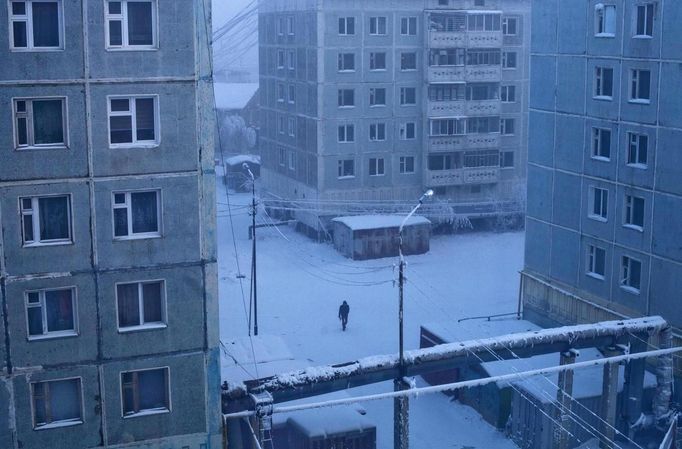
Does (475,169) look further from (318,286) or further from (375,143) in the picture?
(318,286)

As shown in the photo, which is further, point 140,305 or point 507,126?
point 507,126

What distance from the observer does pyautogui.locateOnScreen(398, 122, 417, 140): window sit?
1977 inches

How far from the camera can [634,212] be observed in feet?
93.3

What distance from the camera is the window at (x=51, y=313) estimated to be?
16.4 meters

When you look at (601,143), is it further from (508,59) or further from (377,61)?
(508,59)

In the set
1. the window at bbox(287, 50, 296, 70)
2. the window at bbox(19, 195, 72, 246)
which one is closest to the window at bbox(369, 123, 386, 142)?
the window at bbox(287, 50, 296, 70)

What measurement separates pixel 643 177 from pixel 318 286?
1600 centimetres

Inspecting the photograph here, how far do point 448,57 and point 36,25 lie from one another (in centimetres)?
Result: 3651

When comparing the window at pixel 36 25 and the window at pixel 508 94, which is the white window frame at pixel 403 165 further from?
the window at pixel 36 25

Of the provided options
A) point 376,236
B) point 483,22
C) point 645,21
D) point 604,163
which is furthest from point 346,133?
point 645,21

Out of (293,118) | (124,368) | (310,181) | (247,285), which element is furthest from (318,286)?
(124,368)

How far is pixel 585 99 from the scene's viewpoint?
1188 inches

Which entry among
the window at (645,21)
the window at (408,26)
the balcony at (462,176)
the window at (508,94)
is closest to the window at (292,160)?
the balcony at (462,176)

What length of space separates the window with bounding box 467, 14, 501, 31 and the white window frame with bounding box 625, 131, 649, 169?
23158 mm
